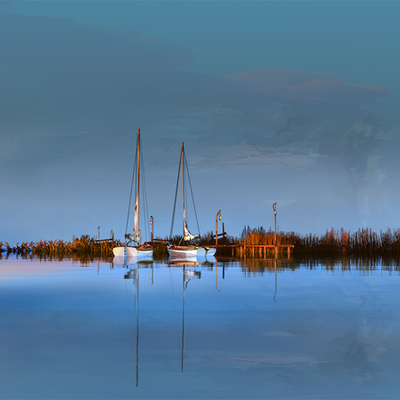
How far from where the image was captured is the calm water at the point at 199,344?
7102 millimetres

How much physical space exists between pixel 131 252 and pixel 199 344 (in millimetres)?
34054

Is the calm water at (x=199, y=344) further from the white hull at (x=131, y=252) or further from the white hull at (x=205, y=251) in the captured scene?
the white hull at (x=205, y=251)

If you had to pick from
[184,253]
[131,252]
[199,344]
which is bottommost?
[199,344]

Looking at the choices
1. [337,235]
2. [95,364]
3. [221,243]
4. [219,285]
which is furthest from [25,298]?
[221,243]

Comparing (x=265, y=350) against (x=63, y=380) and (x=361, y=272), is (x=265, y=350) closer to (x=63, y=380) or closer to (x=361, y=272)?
(x=63, y=380)

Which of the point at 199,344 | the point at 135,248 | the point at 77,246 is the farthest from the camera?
the point at 77,246

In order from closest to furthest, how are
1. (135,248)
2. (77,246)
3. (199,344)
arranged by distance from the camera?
(199,344) → (135,248) → (77,246)

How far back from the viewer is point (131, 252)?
43.1 metres

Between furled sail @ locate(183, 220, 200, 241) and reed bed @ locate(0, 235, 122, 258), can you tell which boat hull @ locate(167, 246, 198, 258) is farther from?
reed bed @ locate(0, 235, 122, 258)

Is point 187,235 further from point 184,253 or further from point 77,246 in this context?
point 77,246

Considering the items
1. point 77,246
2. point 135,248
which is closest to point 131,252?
point 135,248

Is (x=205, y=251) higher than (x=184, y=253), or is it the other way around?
(x=205, y=251)

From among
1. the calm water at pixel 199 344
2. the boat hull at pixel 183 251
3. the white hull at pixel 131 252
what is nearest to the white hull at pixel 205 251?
the boat hull at pixel 183 251

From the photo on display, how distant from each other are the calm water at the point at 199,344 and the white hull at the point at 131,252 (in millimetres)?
24986
